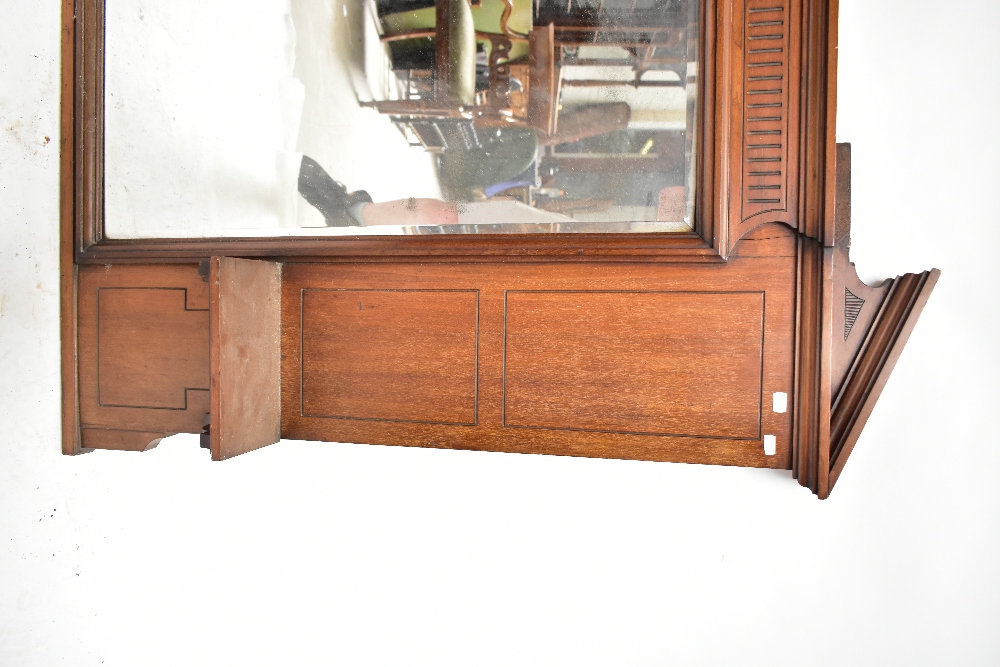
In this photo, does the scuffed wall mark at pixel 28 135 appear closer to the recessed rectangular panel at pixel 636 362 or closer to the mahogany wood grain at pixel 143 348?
the mahogany wood grain at pixel 143 348

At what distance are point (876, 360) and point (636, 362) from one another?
1.24ft

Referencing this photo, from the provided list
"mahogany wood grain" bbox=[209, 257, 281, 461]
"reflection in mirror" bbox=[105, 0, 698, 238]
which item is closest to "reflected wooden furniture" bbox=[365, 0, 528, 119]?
"reflection in mirror" bbox=[105, 0, 698, 238]

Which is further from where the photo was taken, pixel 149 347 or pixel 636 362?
pixel 149 347

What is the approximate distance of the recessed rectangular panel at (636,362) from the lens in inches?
35.4

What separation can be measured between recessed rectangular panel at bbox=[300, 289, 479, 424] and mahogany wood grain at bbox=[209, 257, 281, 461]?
6 centimetres

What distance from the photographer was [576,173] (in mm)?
919

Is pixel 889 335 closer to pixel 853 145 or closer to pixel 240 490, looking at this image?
pixel 853 145

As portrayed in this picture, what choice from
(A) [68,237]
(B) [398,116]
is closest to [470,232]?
(B) [398,116]

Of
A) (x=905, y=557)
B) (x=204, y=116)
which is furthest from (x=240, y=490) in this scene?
(x=905, y=557)

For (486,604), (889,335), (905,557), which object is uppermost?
(889,335)

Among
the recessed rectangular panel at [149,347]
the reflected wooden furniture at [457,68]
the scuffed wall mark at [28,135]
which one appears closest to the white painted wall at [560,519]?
the scuffed wall mark at [28,135]

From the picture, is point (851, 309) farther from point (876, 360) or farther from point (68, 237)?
point (68, 237)

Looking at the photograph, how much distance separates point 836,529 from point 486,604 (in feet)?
2.08

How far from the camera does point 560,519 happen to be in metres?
0.98
